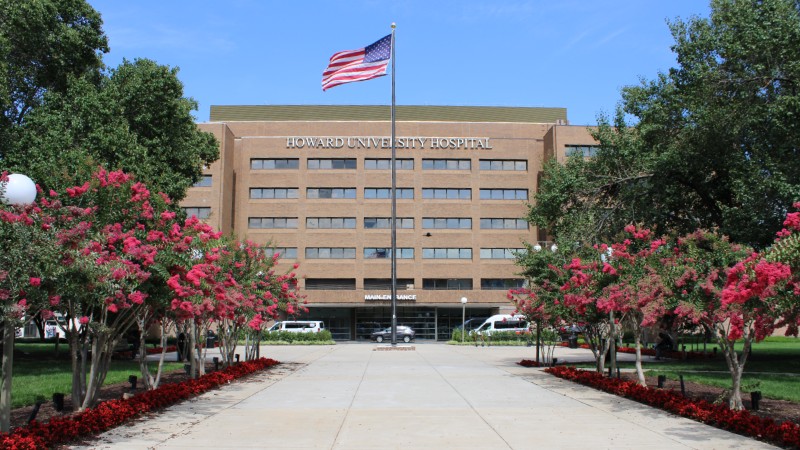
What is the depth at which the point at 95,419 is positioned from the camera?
1045 centimetres

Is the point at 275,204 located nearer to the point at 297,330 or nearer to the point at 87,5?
the point at 297,330

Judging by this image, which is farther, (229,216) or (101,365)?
(229,216)

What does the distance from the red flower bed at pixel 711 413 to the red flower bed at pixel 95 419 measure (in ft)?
30.4

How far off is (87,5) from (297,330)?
99.5 feet

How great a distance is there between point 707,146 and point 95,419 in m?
18.9

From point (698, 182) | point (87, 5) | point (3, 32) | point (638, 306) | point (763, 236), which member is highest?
point (87, 5)

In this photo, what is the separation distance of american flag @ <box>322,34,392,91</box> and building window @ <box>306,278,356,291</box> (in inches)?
1231

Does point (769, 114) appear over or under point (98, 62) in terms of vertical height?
under

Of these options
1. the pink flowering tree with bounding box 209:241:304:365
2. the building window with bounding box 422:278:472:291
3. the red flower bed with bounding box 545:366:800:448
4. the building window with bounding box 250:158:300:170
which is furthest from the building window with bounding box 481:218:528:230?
the red flower bed with bounding box 545:366:800:448

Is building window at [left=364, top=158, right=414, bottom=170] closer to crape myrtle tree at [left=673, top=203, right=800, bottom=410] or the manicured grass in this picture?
the manicured grass

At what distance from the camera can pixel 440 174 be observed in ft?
220

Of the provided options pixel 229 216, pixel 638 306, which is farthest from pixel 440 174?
pixel 638 306

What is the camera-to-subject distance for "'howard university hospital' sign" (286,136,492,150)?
6675cm

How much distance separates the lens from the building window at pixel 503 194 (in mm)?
66750
